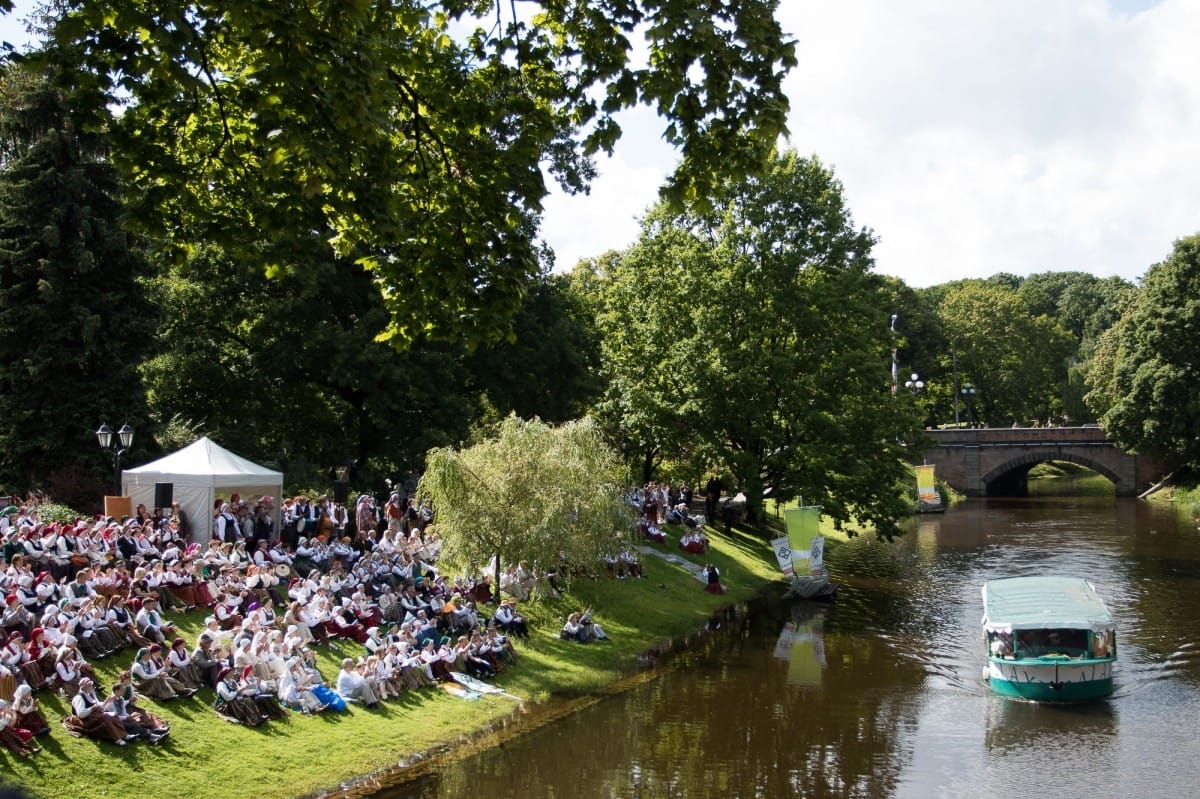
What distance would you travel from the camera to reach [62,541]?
22.5m

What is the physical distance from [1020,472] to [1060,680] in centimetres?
6932

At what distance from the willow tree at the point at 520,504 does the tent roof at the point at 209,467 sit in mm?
4519

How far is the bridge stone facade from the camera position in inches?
3103

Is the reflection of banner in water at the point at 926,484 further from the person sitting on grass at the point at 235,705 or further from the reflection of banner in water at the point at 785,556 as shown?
the person sitting on grass at the point at 235,705

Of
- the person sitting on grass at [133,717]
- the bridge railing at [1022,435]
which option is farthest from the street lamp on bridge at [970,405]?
the person sitting on grass at [133,717]

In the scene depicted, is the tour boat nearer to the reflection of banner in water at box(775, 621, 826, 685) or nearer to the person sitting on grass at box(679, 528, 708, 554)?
the reflection of banner in water at box(775, 621, 826, 685)

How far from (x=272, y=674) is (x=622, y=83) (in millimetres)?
14972

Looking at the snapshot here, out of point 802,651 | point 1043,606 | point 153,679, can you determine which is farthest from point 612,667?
point 153,679

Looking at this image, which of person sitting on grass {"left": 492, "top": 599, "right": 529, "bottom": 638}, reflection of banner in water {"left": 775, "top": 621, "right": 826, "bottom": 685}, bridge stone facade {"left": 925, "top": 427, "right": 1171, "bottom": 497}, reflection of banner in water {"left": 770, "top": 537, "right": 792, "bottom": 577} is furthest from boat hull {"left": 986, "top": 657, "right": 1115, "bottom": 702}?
bridge stone facade {"left": 925, "top": 427, "right": 1171, "bottom": 497}

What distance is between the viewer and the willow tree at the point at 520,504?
29.1 metres

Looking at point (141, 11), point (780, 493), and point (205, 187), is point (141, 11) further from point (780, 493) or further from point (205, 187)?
point (780, 493)

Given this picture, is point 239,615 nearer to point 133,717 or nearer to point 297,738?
point 297,738

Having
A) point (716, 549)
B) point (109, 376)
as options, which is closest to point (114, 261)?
point (109, 376)

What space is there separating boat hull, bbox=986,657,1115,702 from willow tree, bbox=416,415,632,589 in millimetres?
11401
